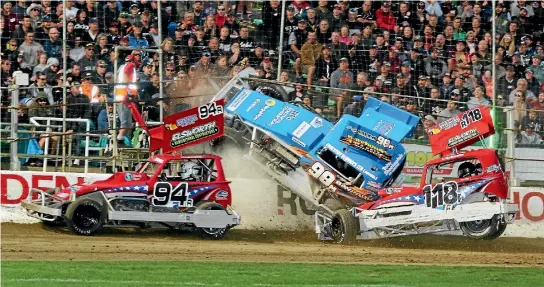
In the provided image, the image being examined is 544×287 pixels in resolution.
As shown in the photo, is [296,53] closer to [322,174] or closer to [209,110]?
[209,110]

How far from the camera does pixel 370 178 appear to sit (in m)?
18.7

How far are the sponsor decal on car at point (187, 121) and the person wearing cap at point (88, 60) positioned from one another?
9.77 feet

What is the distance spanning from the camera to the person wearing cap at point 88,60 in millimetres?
20453

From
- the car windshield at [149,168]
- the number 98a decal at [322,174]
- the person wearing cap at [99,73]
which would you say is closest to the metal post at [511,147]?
the number 98a decal at [322,174]

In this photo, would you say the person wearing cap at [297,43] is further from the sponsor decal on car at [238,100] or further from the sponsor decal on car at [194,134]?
the sponsor decal on car at [194,134]

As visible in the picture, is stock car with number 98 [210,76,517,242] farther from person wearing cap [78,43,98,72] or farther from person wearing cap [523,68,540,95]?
person wearing cap [523,68,540,95]

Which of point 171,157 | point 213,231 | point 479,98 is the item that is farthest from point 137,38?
point 479,98

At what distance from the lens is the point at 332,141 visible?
18.8m

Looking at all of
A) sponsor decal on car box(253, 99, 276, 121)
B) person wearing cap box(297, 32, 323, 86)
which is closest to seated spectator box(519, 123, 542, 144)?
person wearing cap box(297, 32, 323, 86)

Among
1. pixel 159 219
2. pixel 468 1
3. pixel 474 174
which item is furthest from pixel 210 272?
pixel 468 1

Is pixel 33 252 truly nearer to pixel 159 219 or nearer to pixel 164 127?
pixel 159 219

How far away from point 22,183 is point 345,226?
19.8 feet

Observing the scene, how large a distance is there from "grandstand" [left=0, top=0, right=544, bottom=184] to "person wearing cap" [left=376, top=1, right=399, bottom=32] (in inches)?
0.8

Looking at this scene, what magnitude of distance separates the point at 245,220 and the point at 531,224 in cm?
545
